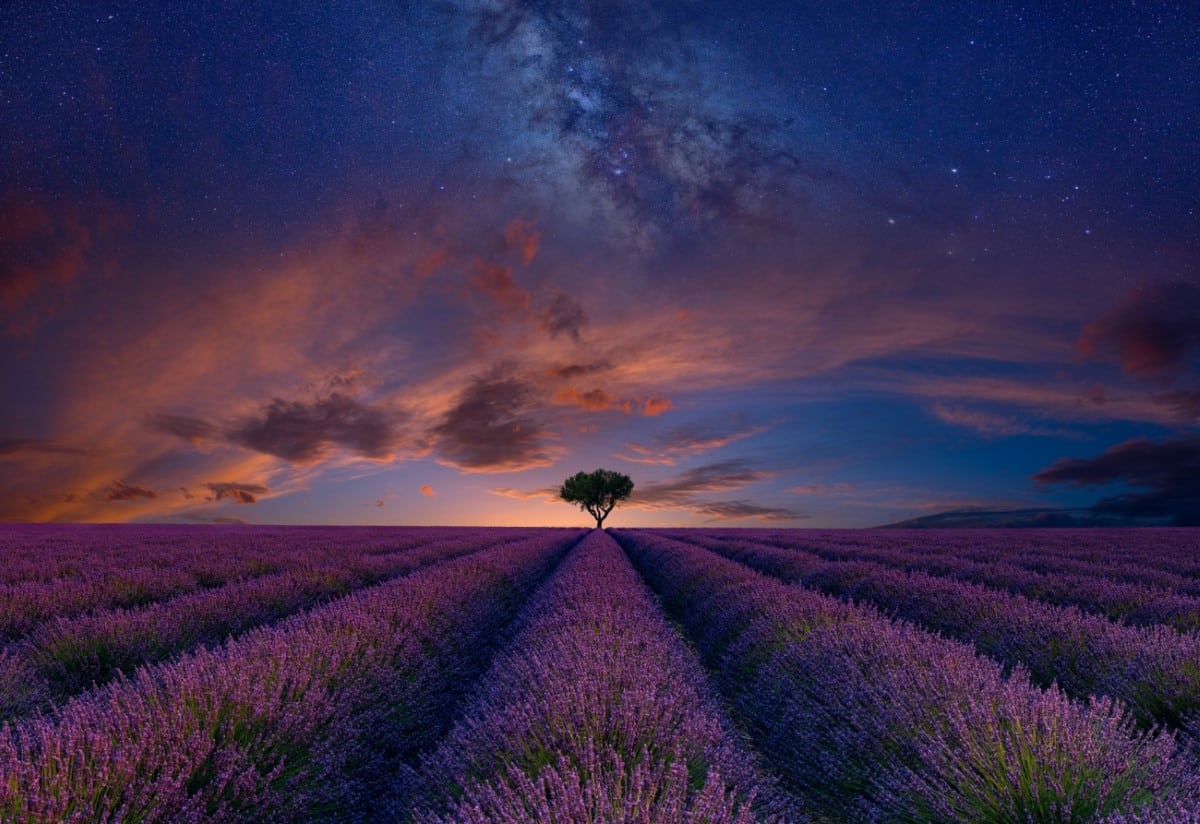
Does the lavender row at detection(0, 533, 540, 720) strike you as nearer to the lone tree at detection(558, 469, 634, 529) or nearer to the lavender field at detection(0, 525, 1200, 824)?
the lavender field at detection(0, 525, 1200, 824)

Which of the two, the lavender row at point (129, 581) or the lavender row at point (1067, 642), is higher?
the lavender row at point (129, 581)

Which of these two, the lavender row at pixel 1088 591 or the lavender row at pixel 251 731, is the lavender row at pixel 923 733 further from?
the lavender row at pixel 1088 591

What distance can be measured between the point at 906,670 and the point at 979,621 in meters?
3.01

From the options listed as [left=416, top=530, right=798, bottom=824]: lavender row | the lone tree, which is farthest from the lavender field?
the lone tree

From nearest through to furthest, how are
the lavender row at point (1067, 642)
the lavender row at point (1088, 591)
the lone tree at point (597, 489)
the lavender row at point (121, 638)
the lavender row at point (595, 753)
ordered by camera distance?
1. the lavender row at point (595, 753)
2. the lavender row at point (1067, 642)
3. the lavender row at point (121, 638)
4. the lavender row at point (1088, 591)
5. the lone tree at point (597, 489)

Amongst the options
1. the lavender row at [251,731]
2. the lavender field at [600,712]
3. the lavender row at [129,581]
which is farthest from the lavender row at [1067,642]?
the lavender row at [129,581]

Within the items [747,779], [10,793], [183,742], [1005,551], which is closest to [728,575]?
[747,779]

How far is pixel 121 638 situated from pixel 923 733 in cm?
586

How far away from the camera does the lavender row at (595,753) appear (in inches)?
74.5

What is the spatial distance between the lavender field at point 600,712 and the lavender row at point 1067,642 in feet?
0.07

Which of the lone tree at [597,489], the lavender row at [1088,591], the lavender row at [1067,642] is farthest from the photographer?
the lone tree at [597,489]

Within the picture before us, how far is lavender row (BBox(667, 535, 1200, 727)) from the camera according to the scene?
3.53 metres

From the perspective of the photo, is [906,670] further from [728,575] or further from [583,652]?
[728,575]

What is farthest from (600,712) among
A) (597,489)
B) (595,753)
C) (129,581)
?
(597,489)
